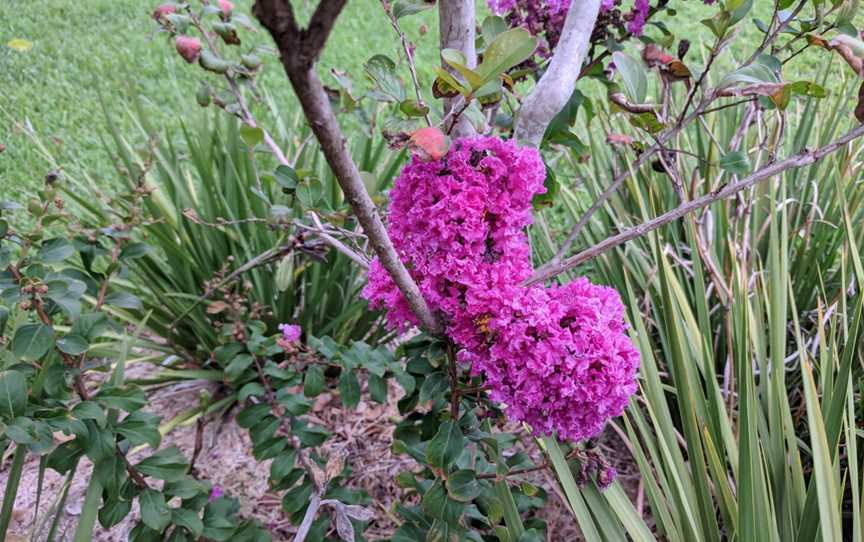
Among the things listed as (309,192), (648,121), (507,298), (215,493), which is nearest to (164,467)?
(215,493)

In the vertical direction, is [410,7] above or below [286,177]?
above

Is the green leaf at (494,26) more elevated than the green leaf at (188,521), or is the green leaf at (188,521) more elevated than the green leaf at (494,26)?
the green leaf at (494,26)

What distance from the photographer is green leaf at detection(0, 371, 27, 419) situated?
33.2 inches

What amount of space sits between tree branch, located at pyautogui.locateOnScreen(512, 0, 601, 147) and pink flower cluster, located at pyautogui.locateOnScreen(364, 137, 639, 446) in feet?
0.50

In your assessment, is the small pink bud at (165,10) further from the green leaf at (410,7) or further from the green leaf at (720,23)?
the green leaf at (720,23)

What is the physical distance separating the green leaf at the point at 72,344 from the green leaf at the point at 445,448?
0.51 meters

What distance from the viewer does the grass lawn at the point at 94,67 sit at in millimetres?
2719

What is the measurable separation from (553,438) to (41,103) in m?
3.05

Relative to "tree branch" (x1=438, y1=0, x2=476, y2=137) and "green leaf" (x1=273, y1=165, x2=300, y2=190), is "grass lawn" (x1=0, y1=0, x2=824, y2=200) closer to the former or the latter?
"green leaf" (x1=273, y1=165, x2=300, y2=190)

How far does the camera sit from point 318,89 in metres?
0.43

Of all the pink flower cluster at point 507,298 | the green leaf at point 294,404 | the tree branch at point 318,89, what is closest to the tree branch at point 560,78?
the pink flower cluster at point 507,298

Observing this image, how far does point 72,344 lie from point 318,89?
685 millimetres

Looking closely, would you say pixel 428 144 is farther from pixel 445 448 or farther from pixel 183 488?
pixel 183 488

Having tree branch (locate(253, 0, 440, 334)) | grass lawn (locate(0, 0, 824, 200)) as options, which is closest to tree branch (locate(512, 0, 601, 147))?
tree branch (locate(253, 0, 440, 334))
